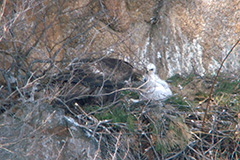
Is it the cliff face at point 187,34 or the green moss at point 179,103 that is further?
the cliff face at point 187,34

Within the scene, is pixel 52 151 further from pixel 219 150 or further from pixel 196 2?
pixel 196 2

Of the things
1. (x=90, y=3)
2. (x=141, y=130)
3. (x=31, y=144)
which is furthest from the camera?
(x=90, y=3)

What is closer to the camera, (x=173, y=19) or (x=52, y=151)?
(x=52, y=151)

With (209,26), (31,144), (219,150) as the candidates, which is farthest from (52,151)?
(209,26)

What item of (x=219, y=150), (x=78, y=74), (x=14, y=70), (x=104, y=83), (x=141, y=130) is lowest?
(x=219, y=150)

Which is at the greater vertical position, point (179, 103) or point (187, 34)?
point (187, 34)

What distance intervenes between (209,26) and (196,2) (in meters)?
0.42

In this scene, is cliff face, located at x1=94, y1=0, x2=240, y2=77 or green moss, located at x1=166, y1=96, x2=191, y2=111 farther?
cliff face, located at x1=94, y1=0, x2=240, y2=77

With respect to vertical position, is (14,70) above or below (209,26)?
above

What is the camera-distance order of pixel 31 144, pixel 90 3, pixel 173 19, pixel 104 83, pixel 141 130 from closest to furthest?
pixel 31 144 → pixel 141 130 → pixel 104 83 → pixel 90 3 → pixel 173 19

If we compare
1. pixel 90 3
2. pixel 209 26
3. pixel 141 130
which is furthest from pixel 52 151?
pixel 209 26

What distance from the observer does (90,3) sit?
5.09m

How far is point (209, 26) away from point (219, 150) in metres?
2.28

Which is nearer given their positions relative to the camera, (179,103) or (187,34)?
(179,103)
